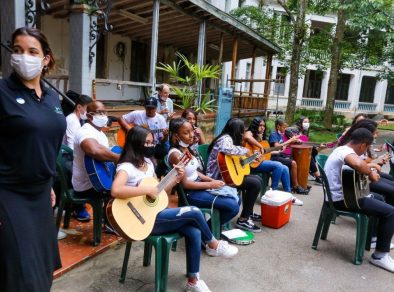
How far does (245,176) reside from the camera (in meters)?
4.99

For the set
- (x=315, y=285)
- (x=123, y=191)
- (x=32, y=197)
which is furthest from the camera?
(x=315, y=285)

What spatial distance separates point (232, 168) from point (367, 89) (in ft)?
109

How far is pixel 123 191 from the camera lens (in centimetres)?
279

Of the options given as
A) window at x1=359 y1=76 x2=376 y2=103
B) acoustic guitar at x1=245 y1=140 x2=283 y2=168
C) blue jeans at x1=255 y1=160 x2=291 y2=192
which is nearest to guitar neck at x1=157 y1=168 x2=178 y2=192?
acoustic guitar at x1=245 y1=140 x2=283 y2=168

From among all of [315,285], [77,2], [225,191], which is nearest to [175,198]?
[225,191]

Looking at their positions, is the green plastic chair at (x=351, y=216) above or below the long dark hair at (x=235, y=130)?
below

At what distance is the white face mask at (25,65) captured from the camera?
1.94 metres

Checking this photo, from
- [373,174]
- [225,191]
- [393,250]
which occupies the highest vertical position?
[373,174]


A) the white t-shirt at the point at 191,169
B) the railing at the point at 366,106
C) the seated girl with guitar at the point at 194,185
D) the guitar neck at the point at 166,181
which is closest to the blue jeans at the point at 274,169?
the seated girl with guitar at the point at 194,185

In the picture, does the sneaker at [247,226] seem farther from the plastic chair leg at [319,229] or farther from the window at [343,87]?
the window at [343,87]

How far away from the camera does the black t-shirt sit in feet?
5.92

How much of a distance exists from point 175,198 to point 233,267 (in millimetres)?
2089

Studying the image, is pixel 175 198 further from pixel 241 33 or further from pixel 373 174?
pixel 241 33

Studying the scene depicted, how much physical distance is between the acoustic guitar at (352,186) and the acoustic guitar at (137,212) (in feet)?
6.80
